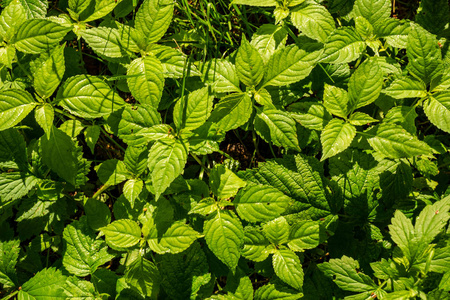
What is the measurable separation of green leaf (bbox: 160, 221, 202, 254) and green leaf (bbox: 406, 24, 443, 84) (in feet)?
5.34

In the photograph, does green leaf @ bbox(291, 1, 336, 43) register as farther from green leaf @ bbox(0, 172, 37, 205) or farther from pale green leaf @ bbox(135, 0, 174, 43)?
green leaf @ bbox(0, 172, 37, 205)

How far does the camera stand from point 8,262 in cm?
245

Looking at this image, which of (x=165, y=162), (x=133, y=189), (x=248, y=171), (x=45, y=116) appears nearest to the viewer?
(x=165, y=162)

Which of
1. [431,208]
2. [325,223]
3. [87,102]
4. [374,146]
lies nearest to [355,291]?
[325,223]

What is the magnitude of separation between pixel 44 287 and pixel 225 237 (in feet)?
3.86

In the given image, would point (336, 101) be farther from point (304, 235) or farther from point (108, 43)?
point (108, 43)

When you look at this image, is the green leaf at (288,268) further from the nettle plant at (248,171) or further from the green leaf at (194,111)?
the green leaf at (194,111)

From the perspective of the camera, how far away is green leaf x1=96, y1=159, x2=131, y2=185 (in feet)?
8.02

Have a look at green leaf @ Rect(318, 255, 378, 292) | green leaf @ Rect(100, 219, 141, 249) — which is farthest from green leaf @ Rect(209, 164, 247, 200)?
green leaf @ Rect(318, 255, 378, 292)

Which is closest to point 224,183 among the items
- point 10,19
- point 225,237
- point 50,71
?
point 225,237

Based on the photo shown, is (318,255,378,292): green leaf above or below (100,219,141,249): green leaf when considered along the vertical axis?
below

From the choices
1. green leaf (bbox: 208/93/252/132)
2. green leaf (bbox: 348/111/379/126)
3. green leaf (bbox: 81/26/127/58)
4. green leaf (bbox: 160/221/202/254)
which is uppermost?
green leaf (bbox: 81/26/127/58)

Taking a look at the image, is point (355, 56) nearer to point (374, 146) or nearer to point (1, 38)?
point (374, 146)

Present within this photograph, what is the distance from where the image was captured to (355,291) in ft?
7.37
